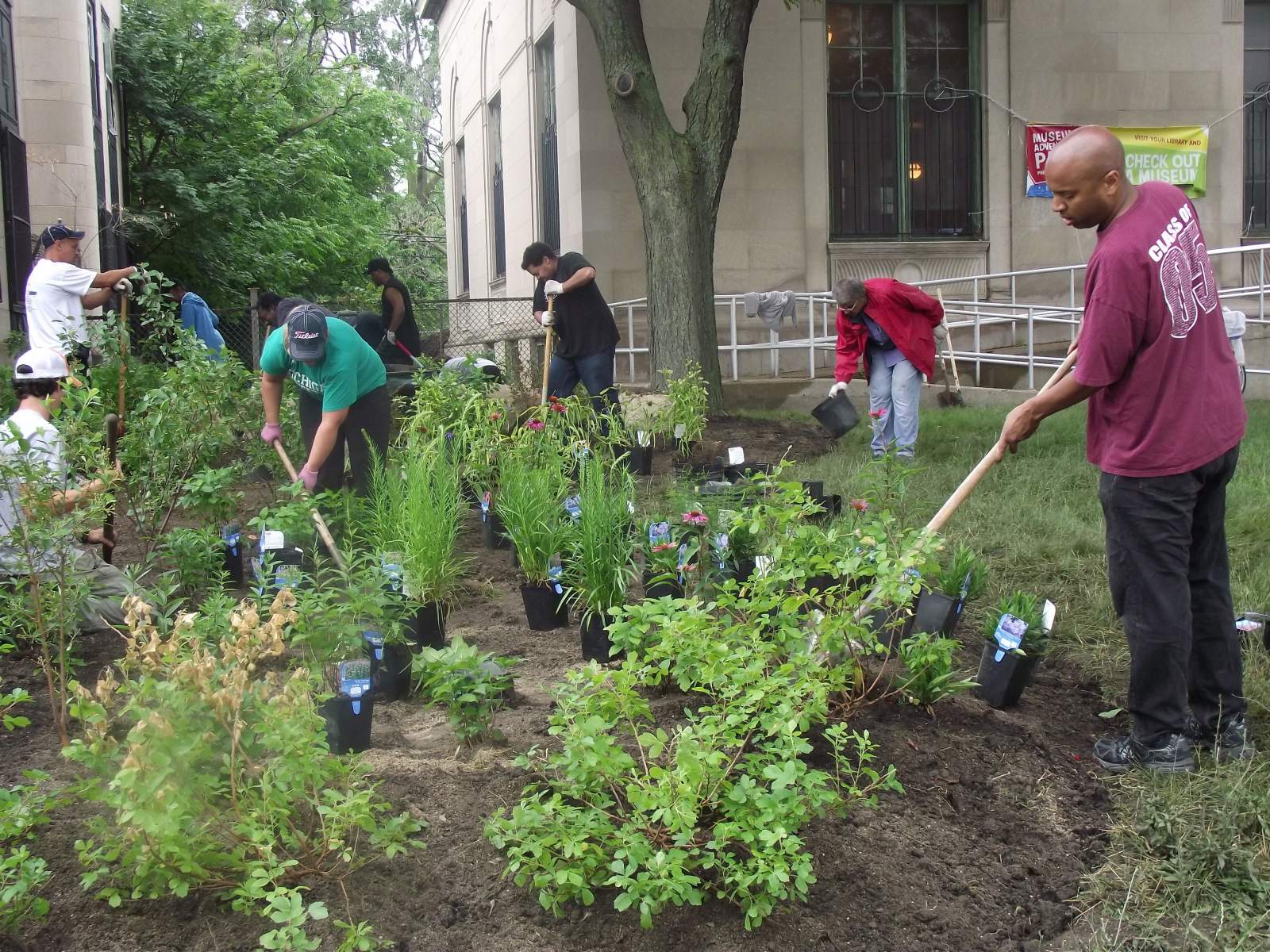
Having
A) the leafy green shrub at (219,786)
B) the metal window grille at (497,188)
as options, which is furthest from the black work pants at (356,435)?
the metal window grille at (497,188)

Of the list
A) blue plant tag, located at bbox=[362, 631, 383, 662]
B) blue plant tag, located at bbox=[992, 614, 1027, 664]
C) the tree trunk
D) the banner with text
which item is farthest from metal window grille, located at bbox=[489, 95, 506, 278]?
blue plant tag, located at bbox=[992, 614, 1027, 664]

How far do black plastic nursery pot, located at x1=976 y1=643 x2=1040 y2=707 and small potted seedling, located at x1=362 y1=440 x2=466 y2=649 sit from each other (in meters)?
2.06

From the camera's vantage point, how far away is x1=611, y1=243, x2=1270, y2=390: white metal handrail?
13.6 m

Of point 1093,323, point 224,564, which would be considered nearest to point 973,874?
point 1093,323

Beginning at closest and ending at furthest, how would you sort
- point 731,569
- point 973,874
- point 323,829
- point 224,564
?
point 323,829
point 973,874
point 731,569
point 224,564

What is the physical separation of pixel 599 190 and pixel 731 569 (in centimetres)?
1029

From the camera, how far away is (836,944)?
2.75 m

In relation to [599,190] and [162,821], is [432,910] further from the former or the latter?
[599,190]

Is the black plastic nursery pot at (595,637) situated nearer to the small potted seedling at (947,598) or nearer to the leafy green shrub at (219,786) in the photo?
the small potted seedling at (947,598)

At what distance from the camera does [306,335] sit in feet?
17.6

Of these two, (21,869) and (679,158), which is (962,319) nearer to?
(679,158)

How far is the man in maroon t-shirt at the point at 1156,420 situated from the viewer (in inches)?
133

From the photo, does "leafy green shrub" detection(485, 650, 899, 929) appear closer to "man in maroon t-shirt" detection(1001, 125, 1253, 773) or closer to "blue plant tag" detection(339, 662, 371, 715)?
"blue plant tag" detection(339, 662, 371, 715)

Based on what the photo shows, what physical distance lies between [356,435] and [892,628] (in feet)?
10.6
